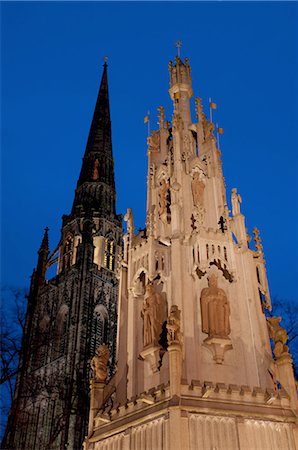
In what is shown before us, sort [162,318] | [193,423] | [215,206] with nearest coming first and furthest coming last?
[193,423] < [162,318] < [215,206]

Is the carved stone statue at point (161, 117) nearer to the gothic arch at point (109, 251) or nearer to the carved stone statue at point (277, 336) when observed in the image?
the carved stone statue at point (277, 336)

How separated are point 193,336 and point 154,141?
7.75 meters

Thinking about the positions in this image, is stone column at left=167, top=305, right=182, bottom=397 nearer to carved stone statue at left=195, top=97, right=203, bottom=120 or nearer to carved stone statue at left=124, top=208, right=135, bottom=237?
carved stone statue at left=124, top=208, right=135, bottom=237

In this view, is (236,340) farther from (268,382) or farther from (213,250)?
(213,250)

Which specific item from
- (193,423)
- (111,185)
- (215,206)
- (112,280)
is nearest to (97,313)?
(112,280)

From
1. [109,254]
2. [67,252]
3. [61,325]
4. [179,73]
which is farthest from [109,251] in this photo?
[179,73]

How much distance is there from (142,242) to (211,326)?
11.1 ft

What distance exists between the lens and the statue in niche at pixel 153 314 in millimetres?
13086

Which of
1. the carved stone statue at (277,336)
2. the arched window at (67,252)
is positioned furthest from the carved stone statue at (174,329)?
the arched window at (67,252)

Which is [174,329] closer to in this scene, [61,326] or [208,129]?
[208,129]

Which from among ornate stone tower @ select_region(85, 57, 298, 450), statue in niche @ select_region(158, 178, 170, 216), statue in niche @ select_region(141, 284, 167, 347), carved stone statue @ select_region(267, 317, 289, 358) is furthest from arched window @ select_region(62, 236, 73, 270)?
carved stone statue @ select_region(267, 317, 289, 358)

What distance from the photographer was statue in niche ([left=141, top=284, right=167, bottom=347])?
1309cm

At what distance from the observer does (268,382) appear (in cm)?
1269

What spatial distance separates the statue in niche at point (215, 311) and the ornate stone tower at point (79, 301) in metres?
23.8
